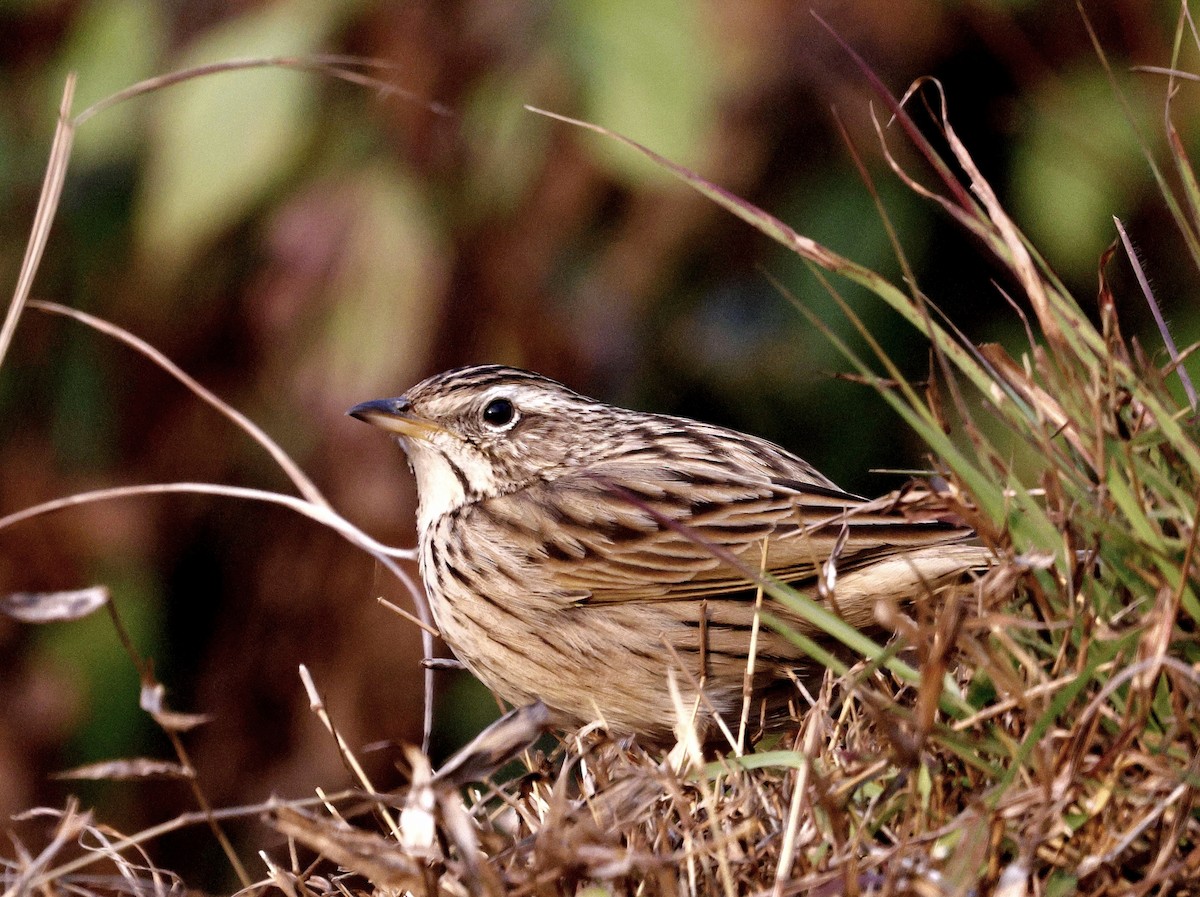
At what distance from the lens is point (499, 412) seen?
472cm

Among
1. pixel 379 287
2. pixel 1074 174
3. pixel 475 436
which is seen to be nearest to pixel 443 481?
pixel 475 436

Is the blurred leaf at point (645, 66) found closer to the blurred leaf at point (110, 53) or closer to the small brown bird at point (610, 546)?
the small brown bird at point (610, 546)

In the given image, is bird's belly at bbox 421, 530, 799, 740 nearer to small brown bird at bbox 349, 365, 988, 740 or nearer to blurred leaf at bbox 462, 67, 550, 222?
small brown bird at bbox 349, 365, 988, 740

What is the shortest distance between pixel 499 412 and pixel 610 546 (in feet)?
2.37

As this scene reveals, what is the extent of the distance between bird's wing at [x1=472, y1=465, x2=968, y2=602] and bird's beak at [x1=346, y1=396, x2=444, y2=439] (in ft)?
1.03

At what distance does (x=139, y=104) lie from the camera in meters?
5.82

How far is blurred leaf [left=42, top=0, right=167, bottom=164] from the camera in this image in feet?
17.8

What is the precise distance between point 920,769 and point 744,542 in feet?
5.83

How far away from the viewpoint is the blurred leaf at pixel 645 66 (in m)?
4.46

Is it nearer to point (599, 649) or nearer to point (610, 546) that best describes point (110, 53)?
point (610, 546)

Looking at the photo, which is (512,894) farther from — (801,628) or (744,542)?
(744,542)

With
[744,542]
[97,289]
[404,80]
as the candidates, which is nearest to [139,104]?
[97,289]

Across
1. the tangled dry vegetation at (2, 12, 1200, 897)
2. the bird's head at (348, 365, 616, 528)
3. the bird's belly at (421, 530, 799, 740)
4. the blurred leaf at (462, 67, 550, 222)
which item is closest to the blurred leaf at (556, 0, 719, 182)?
the blurred leaf at (462, 67, 550, 222)

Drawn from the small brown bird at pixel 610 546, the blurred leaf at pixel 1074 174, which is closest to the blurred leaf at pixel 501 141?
the small brown bird at pixel 610 546
